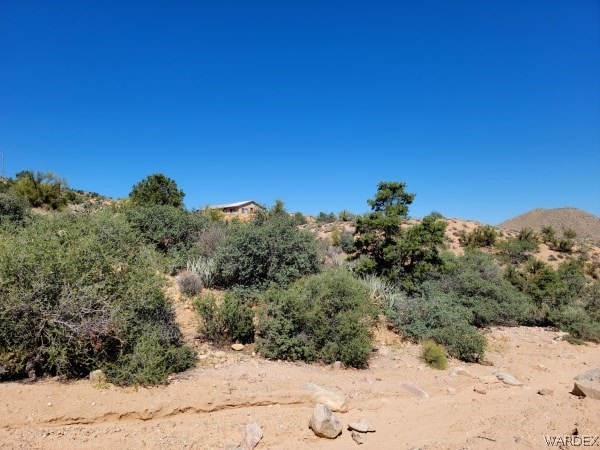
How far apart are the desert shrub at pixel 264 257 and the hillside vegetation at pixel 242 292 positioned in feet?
0.13

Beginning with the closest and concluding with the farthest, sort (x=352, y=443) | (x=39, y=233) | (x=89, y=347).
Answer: (x=352, y=443) < (x=89, y=347) < (x=39, y=233)

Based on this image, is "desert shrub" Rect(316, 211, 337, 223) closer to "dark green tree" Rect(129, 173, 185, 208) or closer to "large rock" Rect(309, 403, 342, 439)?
"dark green tree" Rect(129, 173, 185, 208)

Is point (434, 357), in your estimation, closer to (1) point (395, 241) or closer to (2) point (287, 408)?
(2) point (287, 408)

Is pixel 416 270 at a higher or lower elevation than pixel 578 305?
higher

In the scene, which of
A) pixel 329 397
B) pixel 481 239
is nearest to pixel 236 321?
pixel 329 397

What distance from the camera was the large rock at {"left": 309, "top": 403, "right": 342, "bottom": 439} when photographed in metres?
4.86

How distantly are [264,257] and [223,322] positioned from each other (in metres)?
3.45

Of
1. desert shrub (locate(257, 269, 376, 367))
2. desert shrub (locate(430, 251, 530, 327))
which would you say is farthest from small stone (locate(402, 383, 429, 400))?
desert shrub (locate(430, 251, 530, 327))

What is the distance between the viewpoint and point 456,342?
8.53 meters

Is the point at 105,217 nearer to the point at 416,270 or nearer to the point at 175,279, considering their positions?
the point at 175,279

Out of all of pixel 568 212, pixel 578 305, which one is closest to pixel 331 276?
pixel 578 305

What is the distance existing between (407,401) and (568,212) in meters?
68.0

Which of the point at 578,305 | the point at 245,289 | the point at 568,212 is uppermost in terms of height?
the point at 568,212

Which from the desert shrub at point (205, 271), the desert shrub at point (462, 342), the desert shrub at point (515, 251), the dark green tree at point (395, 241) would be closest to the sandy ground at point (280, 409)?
the desert shrub at point (462, 342)
